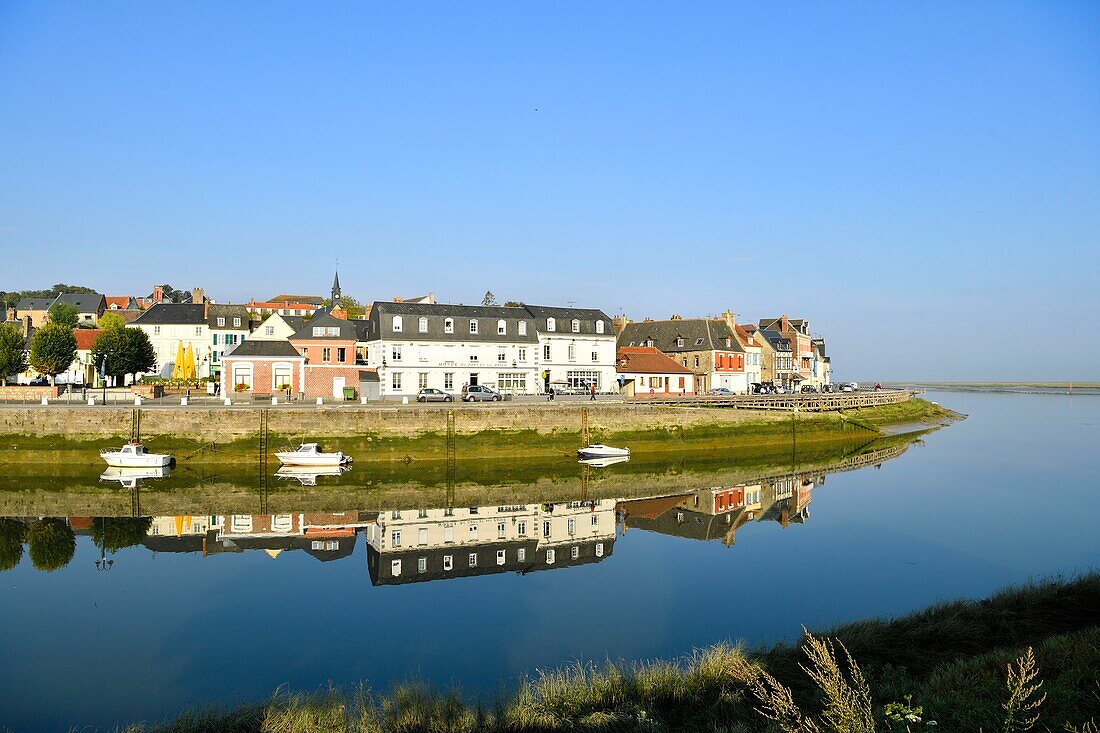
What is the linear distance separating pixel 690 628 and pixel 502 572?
23.9 feet

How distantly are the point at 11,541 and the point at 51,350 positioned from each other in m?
46.3

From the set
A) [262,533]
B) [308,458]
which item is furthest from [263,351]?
[262,533]

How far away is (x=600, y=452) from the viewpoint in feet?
156

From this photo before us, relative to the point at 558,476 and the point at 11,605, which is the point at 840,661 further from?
the point at 558,476

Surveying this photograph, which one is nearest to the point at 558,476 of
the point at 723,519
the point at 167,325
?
the point at 723,519

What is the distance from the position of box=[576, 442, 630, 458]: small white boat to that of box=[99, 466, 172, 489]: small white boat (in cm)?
2363

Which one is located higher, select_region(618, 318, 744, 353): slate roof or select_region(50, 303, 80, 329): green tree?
select_region(50, 303, 80, 329): green tree

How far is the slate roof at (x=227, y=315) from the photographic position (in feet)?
281

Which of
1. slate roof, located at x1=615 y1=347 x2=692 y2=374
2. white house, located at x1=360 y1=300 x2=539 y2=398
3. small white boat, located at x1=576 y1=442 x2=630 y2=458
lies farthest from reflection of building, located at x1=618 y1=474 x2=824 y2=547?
slate roof, located at x1=615 y1=347 x2=692 y2=374

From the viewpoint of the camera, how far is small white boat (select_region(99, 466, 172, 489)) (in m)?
38.5

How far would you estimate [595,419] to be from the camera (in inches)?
1978

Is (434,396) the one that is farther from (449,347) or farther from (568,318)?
(568,318)

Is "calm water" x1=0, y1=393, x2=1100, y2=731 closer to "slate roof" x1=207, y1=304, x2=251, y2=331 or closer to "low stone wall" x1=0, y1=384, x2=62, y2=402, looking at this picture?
"low stone wall" x1=0, y1=384, x2=62, y2=402

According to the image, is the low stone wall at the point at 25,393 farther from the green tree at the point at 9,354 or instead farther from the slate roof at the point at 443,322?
the slate roof at the point at 443,322
